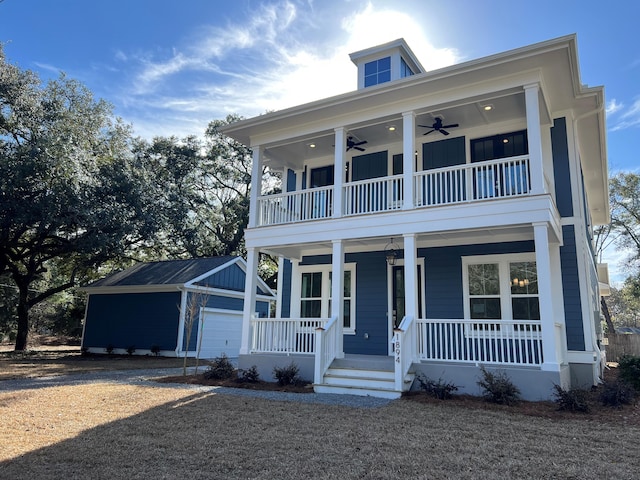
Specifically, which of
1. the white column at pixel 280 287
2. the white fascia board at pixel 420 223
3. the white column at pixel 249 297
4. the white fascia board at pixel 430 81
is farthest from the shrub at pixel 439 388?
the white fascia board at pixel 430 81

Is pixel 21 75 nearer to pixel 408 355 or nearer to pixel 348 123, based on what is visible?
pixel 348 123

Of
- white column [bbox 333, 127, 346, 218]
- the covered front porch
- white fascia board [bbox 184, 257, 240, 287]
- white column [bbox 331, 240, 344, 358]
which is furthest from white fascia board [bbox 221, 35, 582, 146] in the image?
white fascia board [bbox 184, 257, 240, 287]

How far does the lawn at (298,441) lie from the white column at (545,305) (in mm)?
1156

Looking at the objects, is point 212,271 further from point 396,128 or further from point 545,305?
point 545,305

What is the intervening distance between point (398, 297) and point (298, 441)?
6280 mm

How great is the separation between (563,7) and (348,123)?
5536mm

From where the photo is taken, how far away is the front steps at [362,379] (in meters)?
7.82

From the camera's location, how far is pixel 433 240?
33.4 feet

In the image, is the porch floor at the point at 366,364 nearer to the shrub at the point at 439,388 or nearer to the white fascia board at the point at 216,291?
the shrub at the point at 439,388

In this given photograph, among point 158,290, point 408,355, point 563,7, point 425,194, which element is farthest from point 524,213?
point 158,290

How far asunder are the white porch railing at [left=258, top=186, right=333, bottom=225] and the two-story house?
5 centimetres

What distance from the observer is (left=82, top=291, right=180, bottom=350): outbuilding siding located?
17250mm

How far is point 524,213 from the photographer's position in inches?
305

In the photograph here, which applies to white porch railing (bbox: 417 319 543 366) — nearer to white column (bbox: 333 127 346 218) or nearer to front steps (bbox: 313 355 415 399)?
front steps (bbox: 313 355 415 399)
